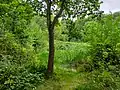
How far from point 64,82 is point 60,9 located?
231 cm

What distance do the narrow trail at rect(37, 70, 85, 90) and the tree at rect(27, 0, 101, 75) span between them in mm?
447

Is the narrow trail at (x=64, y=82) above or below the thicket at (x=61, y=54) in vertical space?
below

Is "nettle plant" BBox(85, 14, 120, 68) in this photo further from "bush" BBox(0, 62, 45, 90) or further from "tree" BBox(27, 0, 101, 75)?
"bush" BBox(0, 62, 45, 90)

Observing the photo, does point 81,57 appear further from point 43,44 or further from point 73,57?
point 43,44

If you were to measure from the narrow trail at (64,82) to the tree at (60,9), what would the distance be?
1.47 ft

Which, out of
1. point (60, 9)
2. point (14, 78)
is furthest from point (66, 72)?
point (14, 78)

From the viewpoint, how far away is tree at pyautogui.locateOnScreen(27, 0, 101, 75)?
7.36 meters

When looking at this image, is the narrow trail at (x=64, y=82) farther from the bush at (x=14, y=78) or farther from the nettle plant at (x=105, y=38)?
the nettle plant at (x=105, y=38)

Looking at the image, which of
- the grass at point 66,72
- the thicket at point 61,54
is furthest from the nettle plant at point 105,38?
the grass at point 66,72

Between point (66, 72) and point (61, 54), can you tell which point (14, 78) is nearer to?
point (66, 72)

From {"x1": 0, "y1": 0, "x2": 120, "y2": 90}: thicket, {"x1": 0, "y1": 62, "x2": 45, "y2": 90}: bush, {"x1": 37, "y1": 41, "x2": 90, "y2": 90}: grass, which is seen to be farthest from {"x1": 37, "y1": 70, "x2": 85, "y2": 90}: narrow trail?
{"x1": 0, "y1": 62, "x2": 45, "y2": 90}: bush

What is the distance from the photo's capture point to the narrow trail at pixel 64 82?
6.79 meters

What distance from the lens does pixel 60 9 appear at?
737 cm

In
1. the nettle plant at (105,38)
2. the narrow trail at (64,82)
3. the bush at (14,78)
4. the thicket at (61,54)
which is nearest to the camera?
the bush at (14,78)
